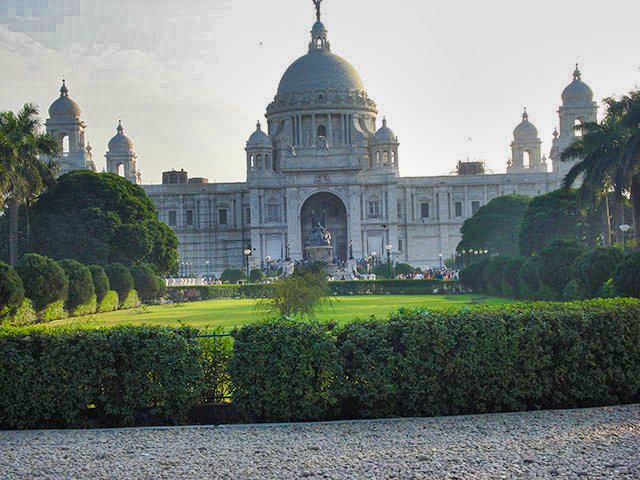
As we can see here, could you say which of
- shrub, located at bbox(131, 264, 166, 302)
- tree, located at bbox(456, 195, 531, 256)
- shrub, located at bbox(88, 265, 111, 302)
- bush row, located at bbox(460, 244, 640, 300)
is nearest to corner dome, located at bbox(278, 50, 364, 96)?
tree, located at bbox(456, 195, 531, 256)

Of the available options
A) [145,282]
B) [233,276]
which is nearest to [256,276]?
[233,276]

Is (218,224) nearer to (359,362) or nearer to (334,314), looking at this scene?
(334,314)

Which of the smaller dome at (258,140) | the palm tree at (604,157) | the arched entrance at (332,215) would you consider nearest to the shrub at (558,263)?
the palm tree at (604,157)

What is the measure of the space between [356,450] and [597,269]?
18.9 metres

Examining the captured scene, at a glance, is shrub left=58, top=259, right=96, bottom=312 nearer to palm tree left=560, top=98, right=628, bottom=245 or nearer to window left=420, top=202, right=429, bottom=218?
palm tree left=560, top=98, right=628, bottom=245

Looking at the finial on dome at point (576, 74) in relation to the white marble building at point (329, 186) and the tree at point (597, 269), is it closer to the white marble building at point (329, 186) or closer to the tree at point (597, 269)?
the white marble building at point (329, 186)

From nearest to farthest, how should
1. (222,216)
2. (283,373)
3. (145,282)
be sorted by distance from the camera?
(283,373), (145,282), (222,216)

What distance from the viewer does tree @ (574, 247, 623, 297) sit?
1040 inches

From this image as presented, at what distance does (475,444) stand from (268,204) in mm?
76104

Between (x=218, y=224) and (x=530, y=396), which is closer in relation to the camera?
(x=530, y=396)

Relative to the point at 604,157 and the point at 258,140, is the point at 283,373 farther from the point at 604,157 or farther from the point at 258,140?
the point at 258,140

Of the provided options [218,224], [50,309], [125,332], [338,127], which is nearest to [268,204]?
[218,224]

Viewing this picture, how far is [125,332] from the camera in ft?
37.8

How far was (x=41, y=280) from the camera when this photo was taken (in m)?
30.8
